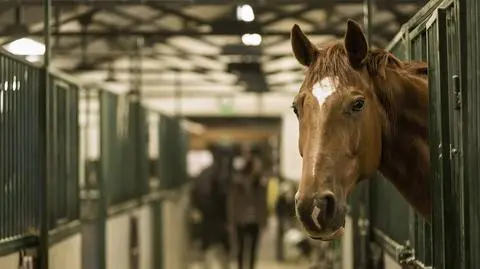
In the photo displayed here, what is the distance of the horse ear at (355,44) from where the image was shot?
218 cm

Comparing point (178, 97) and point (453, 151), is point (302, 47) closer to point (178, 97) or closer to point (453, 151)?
point (453, 151)

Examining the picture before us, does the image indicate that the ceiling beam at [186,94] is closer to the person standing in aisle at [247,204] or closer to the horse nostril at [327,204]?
the person standing in aisle at [247,204]

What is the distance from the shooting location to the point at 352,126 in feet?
7.12

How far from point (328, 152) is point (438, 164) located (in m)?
0.32

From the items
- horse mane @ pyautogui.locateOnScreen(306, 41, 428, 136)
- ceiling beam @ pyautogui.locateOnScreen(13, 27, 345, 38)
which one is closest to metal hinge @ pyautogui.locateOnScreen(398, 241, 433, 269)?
horse mane @ pyautogui.locateOnScreen(306, 41, 428, 136)

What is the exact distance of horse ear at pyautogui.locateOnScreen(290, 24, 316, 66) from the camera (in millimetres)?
2309

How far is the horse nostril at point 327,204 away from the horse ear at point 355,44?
1.47 ft

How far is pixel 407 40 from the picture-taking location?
296 centimetres

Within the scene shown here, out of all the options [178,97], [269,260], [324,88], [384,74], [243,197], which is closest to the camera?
[324,88]

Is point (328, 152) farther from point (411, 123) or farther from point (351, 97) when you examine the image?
point (411, 123)

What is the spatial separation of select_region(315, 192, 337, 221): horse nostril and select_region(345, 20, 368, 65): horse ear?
17.7 inches

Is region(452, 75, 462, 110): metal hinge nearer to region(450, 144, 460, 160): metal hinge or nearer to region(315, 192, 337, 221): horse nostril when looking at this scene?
region(450, 144, 460, 160): metal hinge

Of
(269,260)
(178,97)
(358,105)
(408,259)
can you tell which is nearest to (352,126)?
(358,105)

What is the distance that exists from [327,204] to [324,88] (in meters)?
0.34
